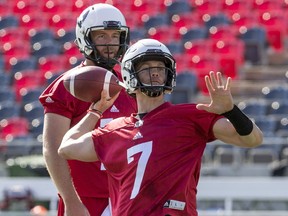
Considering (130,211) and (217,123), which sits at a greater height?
(217,123)

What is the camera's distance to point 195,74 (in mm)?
13445

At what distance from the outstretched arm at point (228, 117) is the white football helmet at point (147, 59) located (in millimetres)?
201

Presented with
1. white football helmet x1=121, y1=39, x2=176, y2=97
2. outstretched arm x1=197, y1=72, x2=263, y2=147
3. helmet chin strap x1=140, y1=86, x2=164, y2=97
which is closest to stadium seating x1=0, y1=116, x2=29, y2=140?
white football helmet x1=121, y1=39, x2=176, y2=97

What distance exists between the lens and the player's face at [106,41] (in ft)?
17.3

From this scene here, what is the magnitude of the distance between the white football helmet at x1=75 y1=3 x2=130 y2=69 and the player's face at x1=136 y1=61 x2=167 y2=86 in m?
0.75

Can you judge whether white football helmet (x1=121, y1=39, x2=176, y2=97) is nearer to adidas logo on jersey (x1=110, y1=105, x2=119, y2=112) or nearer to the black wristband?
the black wristband

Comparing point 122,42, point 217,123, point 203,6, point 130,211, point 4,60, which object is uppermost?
point 203,6

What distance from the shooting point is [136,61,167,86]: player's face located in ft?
14.6

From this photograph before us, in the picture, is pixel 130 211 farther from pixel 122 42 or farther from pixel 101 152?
pixel 122 42

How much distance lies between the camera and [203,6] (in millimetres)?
16328

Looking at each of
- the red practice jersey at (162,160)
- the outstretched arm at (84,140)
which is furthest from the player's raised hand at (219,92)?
the outstretched arm at (84,140)

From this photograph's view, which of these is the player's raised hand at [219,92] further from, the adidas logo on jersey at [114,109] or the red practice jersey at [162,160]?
the adidas logo on jersey at [114,109]

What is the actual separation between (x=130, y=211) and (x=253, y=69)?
10.1 m

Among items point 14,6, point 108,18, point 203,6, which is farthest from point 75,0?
point 108,18
